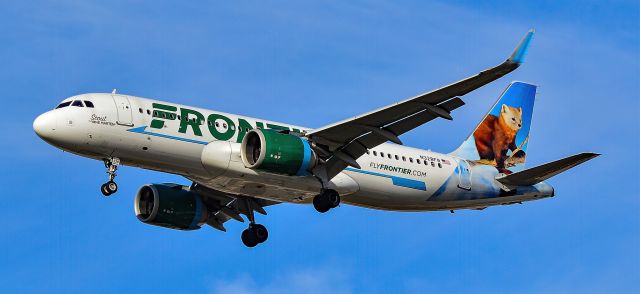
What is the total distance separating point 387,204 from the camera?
5294 cm

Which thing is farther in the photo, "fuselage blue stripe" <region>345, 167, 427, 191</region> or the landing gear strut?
the landing gear strut

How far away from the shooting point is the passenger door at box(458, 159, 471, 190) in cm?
5455

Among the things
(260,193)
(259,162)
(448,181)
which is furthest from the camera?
(448,181)

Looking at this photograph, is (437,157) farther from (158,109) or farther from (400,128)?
(158,109)

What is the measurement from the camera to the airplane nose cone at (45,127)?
47344 mm

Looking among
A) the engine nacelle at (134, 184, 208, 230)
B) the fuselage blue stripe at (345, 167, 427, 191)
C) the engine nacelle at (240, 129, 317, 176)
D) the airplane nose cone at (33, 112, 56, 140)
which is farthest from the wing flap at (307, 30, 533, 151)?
the airplane nose cone at (33, 112, 56, 140)

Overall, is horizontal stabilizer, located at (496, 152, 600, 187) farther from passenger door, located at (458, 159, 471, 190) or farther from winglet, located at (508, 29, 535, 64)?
winglet, located at (508, 29, 535, 64)

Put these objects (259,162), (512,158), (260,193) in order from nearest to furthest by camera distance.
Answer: (259,162) < (260,193) < (512,158)

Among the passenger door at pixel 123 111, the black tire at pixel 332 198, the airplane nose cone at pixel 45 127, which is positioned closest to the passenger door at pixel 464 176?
the black tire at pixel 332 198

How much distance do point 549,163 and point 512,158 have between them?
671 cm

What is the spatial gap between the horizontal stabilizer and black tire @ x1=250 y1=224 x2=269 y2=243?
978 cm

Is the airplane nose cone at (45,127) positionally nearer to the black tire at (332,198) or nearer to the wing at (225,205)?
the wing at (225,205)

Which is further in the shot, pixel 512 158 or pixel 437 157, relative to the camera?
pixel 512 158

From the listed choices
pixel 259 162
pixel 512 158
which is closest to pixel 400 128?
pixel 259 162
